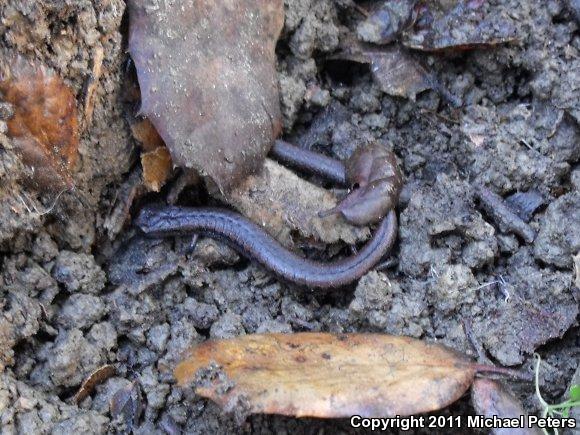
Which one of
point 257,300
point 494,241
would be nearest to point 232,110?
point 257,300

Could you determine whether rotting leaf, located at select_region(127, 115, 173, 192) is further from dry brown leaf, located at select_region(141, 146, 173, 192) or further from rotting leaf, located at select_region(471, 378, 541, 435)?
rotting leaf, located at select_region(471, 378, 541, 435)

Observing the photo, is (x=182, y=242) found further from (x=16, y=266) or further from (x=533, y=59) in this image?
(x=533, y=59)

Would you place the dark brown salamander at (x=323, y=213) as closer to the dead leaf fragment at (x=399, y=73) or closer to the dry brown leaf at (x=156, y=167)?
the dry brown leaf at (x=156, y=167)

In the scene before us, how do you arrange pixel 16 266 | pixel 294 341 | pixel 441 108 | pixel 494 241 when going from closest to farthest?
pixel 294 341 → pixel 16 266 → pixel 494 241 → pixel 441 108

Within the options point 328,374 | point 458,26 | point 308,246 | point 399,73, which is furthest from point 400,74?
point 328,374

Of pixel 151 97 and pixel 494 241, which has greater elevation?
pixel 151 97

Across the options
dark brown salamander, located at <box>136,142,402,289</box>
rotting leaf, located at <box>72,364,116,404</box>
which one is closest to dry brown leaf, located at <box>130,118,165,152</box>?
dark brown salamander, located at <box>136,142,402,289</box>

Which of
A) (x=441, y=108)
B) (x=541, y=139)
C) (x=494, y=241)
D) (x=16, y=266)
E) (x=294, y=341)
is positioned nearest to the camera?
(x=294, y=341)
